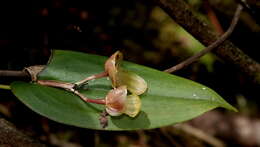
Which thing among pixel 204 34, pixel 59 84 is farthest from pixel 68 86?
pixel 204 34

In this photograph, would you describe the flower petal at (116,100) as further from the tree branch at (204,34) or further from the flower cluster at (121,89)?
the tree branch at (204,34)

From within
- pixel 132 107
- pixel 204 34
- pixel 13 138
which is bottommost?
pixel 13 138

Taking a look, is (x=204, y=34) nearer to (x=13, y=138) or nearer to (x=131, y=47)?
(x=13, y=138)

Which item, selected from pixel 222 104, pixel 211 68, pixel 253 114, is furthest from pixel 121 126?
pixel 253 114

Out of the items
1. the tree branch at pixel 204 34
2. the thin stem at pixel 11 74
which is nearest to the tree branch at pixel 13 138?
the thin stem at pixel 11 74

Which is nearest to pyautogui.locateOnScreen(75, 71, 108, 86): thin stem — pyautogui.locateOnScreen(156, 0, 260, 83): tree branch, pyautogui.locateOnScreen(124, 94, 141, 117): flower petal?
pyautogui.locateOnScreen(124, 94, 141, 117): flower petal

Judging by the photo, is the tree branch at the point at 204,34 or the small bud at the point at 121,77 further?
the tree branch at the point at 204,34

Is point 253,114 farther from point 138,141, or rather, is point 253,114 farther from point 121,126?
point 121,126
